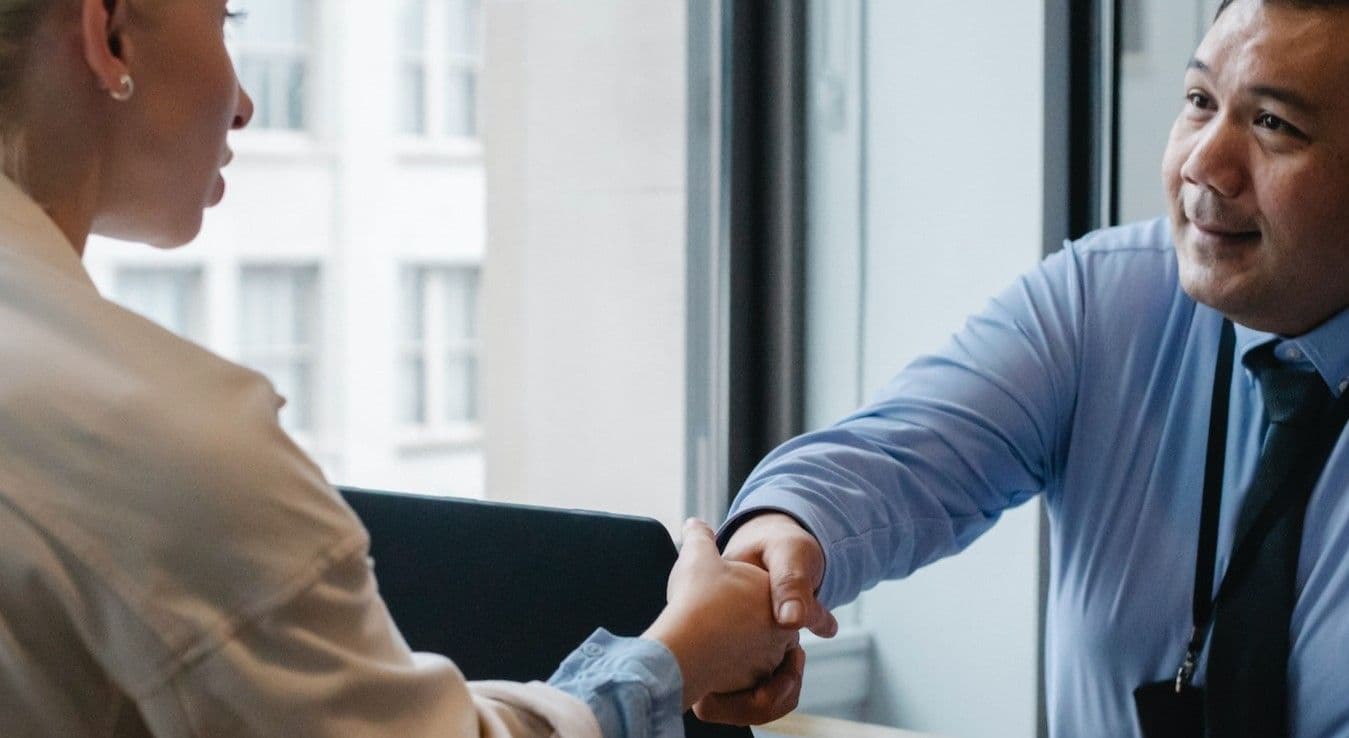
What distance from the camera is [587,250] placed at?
2.83 meters

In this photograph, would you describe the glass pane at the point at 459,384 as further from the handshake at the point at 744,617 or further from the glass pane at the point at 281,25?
the handshake at the point at 744,617

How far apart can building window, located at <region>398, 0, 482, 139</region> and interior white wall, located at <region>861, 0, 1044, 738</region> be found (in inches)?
78.7

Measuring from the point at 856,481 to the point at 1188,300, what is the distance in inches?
16.1

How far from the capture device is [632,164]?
274 centimetres

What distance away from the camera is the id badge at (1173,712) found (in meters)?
1.43

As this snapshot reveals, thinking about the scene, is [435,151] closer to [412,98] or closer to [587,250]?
[412,98]

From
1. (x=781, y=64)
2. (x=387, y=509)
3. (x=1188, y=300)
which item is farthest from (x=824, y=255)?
(x=387, y=509)

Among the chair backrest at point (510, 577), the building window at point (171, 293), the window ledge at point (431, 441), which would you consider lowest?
the window ledge at point (431, 441)

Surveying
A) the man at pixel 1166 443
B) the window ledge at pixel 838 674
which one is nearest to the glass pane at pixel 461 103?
the window ledge at pixel 838 674

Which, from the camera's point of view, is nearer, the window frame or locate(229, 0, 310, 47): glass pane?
locate(229, 0, 310, 47): glass pane

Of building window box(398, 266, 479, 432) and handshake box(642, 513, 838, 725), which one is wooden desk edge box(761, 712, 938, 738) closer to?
handshake box(642, 513, 838, 725)

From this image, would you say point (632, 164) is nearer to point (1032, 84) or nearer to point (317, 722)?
point (1032, 84)

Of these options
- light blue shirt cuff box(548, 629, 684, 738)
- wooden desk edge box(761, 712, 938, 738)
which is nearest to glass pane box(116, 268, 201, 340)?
wooden desk edge box(761, 712, 938, 738)

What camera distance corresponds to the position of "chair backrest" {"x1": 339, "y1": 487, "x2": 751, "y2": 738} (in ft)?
3.23
